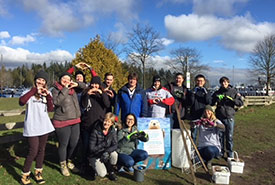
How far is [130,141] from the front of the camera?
206 inches

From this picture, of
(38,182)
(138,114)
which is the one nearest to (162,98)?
(138,114)

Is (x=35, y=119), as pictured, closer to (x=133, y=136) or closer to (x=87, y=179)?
(x=87, y=179)

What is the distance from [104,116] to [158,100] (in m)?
1.42

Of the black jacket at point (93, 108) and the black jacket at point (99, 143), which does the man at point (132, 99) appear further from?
the black jacket at point (99, 143)

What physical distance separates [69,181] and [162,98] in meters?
2.83

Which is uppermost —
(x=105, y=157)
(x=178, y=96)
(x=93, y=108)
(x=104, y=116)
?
(x=178, y=96)

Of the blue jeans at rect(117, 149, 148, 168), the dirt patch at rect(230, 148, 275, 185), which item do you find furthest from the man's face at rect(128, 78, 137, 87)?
the dirt patch at rect(230, 148, 275, 185)

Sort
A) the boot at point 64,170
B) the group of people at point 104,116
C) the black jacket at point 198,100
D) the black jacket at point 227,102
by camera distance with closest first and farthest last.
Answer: the group of people at point 104,116
the boot at point 64,170
the black jacket at point 198,100
the black jacket at point 227,102

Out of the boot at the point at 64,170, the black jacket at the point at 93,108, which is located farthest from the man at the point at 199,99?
the boot at the point at 64,170

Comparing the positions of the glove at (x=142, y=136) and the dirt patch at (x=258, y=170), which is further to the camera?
the glove at (x=142, y=136)

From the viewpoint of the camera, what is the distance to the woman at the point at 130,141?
5.06m

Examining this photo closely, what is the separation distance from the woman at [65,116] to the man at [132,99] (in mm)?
1072

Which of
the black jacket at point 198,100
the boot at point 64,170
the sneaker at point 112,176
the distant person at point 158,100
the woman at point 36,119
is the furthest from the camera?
the black jacket at point 198,100

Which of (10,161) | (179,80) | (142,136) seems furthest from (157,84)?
(10,161)
